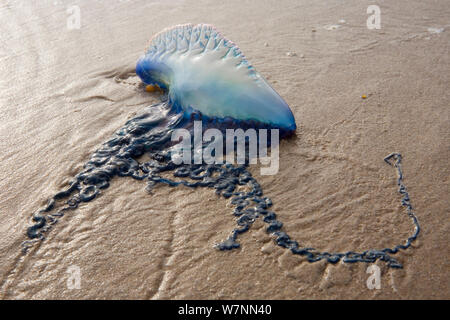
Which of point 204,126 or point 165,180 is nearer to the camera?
point 165,180

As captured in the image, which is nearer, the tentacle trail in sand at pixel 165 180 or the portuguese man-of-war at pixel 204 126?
the tentacle trail in sand at pixel 165 180

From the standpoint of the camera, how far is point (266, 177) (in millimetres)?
2260

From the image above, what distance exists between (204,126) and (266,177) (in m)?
0.53

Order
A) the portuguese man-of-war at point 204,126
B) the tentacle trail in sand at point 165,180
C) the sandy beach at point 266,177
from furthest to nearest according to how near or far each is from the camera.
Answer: the portuguese man-of-war at point 204,126, the tentacle trail in sand at point 165,180, the sandy beach at point 266,177

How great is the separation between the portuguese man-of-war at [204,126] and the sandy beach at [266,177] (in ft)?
0.16

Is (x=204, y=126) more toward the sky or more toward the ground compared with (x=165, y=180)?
more toward the sky

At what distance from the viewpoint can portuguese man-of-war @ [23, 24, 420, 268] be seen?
6.64 ft

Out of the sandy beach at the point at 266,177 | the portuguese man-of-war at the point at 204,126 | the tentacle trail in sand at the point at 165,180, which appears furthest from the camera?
the portuguese man-of-war at the point at 204,126

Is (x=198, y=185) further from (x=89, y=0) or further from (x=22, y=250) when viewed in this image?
(x=89, y=0)

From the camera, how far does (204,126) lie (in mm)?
2541

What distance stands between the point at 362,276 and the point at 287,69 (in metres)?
2.04

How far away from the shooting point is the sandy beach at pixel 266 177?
173cm

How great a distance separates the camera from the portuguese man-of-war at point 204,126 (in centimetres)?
202

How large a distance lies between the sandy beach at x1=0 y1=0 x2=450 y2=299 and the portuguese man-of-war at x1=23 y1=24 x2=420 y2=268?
0.05m
